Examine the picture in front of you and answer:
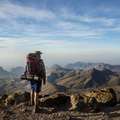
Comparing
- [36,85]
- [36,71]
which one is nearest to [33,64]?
[36,71]

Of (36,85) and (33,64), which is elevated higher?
(33,64)

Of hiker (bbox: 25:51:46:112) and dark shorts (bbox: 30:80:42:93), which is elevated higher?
hiker (bbox: 25:51:46:112)

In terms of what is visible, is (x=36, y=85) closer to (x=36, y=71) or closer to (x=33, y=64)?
(x=36, y=71)

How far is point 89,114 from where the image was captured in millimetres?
17922

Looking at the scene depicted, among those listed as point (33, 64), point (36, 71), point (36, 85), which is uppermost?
point (33, 64)

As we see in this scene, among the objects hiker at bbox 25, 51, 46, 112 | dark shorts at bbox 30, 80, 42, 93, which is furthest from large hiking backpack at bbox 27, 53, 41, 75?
dark shorts at bbox 30, 80, 42, 93

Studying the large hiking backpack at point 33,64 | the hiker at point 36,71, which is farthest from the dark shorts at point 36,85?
the large hiking backpack at point 33,64

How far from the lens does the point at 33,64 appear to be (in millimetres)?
18688

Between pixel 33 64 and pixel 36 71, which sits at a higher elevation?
pixel 33 64

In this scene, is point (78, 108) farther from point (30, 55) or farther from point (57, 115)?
point (30, 55)

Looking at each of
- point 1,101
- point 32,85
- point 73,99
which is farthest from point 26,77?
point 1,101

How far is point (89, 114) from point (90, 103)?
166 centimetres

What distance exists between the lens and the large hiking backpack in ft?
61.1

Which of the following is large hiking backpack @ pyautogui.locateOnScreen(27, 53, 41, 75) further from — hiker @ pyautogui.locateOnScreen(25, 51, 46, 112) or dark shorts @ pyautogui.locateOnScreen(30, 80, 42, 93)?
dark shorts @ pyautogui.locateOnScreen(30, 80, 42, 93)
